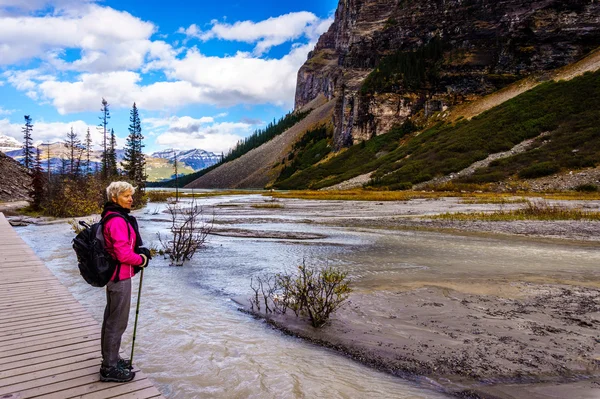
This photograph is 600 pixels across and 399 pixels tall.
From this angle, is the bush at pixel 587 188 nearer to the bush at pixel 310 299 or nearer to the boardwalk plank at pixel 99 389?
the bush at pixel 310 299

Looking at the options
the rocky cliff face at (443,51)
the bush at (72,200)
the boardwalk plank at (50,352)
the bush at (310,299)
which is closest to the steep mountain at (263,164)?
the rocky cliff face at (443,51)

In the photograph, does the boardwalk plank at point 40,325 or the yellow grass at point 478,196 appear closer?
the boardwalk plank at point 40,325

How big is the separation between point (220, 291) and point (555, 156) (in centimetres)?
5049

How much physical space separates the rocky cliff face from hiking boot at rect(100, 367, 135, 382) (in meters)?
97.2

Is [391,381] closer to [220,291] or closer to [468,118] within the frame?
[220,291]

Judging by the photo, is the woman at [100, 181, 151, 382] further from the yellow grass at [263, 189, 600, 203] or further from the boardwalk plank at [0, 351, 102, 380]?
the yellow grass at [263, 189, 600, 203]

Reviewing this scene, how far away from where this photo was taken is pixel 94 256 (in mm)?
4051

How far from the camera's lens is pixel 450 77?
92.9 metres

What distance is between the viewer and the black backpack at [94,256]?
4031 mm

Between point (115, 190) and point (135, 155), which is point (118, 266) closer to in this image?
point (115, 190)

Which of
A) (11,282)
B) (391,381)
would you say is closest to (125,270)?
(391,381)

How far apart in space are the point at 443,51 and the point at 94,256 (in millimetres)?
112612

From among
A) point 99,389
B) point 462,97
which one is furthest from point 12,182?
point 462,97

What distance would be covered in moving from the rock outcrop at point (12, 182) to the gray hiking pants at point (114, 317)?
47353mm
